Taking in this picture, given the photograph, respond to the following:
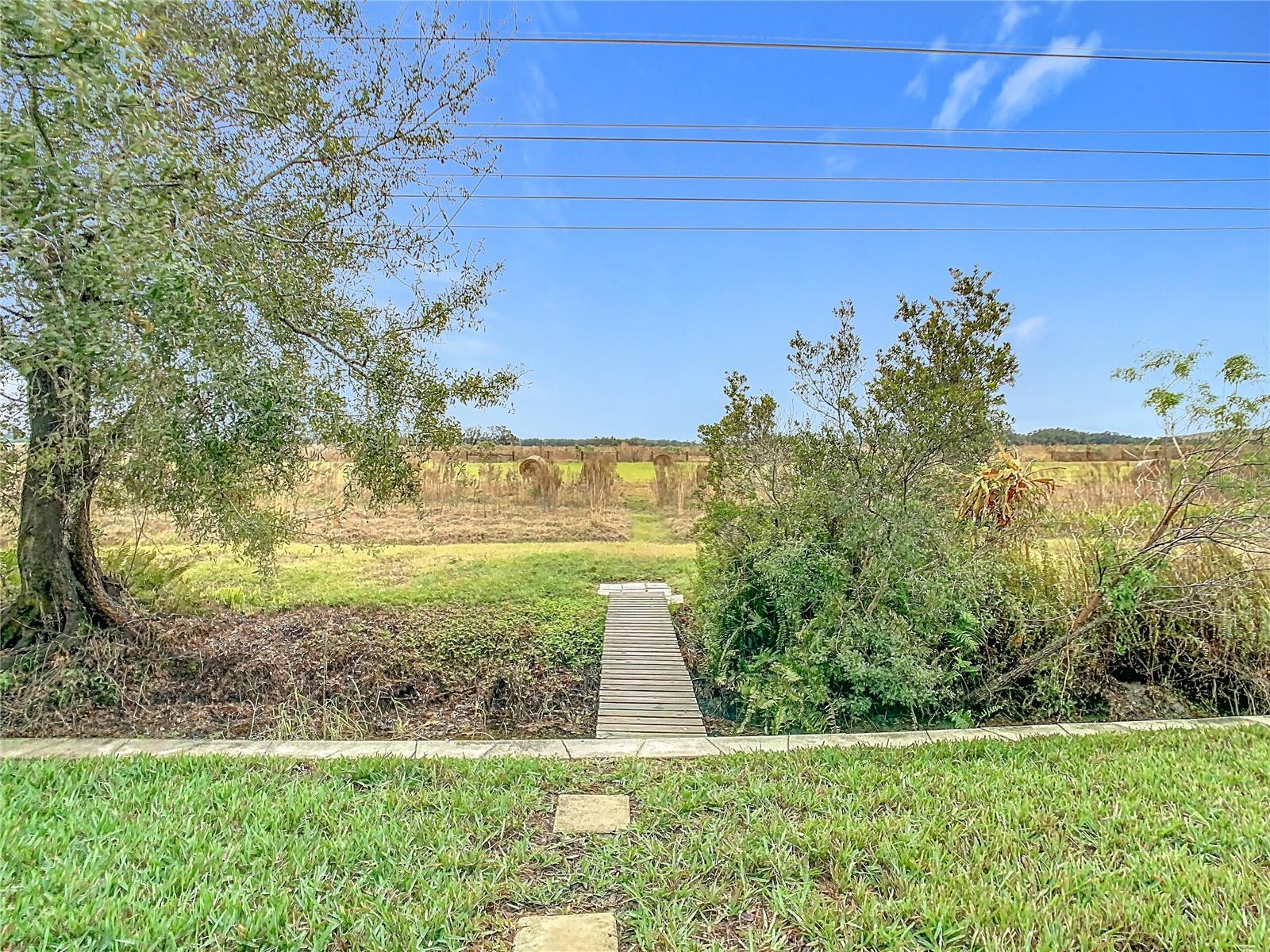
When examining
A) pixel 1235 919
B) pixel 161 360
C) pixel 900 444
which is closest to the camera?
pixel 1235 919

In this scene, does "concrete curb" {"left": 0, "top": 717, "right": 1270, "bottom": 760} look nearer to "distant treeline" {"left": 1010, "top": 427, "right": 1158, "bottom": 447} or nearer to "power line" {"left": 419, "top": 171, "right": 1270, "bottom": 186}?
"distant treeline" {"left": 1010, "top": 427, "right": 1158, "bottom": 447}

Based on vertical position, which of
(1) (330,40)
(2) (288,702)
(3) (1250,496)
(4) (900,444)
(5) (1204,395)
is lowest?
(2) (288,702)

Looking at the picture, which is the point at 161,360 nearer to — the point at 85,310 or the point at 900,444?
the point at 85,310

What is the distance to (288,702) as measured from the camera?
398 cm

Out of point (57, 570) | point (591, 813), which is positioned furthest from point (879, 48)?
point (57, 570)

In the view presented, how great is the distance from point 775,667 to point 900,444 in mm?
1640

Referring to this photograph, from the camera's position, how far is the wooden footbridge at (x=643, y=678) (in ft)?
12.2

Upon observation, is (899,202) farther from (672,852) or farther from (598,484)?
(672,852)

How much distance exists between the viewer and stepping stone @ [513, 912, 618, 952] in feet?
5.27

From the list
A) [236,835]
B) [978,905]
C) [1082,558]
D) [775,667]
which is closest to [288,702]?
[236,835]

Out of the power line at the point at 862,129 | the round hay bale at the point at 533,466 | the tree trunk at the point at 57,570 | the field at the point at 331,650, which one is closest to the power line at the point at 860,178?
the power line at the point at 862,129

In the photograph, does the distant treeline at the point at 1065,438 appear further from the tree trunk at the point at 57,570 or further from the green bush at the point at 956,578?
the tree trunk at the point at 57,570

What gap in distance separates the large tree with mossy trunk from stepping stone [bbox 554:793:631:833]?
8.68 feet

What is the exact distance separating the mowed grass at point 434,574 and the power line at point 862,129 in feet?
17.0
